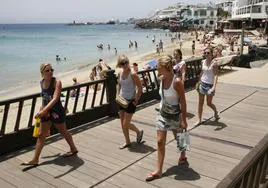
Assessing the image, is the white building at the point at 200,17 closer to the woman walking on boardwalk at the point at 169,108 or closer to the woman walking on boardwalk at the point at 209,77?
the woman walking on boardwalk at the point at 209,77

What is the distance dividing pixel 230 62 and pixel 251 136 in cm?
1022

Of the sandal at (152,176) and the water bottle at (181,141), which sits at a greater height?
the water bottle at (181,141)

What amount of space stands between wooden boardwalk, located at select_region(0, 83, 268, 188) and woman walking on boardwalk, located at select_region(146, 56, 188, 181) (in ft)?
1.83

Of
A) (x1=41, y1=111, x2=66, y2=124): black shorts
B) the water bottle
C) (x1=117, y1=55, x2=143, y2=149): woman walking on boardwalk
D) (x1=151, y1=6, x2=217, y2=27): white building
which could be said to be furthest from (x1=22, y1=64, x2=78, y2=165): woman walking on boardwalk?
(x1=151, y1=6, x2=217, y2=27): white building

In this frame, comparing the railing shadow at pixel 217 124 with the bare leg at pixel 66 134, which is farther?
the railing shadow at pixel 217 124

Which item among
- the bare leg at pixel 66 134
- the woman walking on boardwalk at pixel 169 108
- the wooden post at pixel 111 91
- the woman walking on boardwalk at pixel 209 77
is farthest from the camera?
the wooden post at pixel 111 91

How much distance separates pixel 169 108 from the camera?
498 centimetres

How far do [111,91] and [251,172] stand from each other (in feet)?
17.6

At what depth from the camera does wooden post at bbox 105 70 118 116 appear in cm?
820

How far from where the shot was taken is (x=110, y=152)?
249 inches

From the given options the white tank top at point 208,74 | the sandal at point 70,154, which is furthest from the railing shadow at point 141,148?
the white tank top at point 208,74

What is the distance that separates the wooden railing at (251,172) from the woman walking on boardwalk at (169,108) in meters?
1.37

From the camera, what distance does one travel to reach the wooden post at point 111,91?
8.20 meters

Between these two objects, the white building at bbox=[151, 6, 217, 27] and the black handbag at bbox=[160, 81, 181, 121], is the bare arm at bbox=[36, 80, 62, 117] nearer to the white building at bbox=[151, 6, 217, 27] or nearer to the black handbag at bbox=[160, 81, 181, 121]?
the black handbag at bbox=[160, 81, 181, 121]
